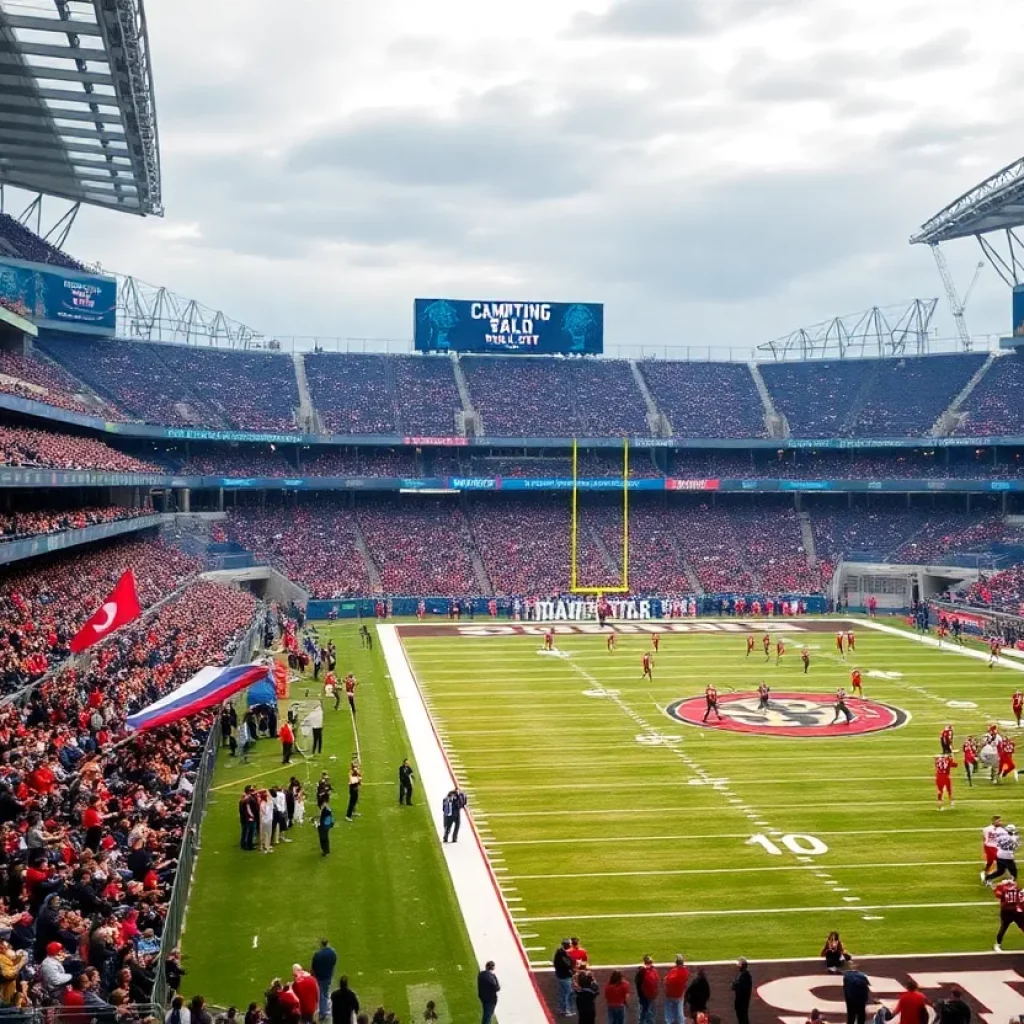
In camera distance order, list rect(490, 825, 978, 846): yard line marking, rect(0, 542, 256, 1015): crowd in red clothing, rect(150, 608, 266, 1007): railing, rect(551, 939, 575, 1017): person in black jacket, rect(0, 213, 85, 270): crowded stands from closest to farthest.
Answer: rect(0, 542, 256, 1015): crowd in red clothing → rect(150, 608, 266, 1007): railing → rect(551, 939, 575, 1017): person in black jacket → rect(490, 825, 978, 846): yard line marking → rect(0, 213, 85, 270): crowded stands

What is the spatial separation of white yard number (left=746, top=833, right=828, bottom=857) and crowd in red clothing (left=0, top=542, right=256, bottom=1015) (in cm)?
843

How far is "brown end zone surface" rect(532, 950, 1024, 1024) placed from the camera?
1280 centimetres

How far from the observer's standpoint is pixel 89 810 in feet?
45.8

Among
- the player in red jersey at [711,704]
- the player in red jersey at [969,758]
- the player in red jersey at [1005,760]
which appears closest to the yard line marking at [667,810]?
the player in red jersey at [969,758]

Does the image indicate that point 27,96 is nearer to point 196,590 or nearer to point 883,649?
point 196,590

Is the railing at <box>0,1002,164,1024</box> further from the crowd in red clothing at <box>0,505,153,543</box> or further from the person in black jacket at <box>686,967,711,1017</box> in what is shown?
the crowd in red clothing at <box>0,505,153,543</box>

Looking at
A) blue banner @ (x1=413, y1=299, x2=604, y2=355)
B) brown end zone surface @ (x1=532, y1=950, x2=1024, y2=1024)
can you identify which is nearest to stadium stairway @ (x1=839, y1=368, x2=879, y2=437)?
blue banner @ (x1=413, y1=299, x2=604, y2=355)

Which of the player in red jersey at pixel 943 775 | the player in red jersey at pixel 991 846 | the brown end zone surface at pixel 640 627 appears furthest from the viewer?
the brown end zone surface at pixel 640 627

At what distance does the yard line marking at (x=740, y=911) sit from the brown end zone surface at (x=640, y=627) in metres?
28.6

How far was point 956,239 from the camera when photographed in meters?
59.0

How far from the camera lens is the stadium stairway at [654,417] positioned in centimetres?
6356

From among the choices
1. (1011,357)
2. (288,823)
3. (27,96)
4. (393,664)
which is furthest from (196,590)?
(1011,357)

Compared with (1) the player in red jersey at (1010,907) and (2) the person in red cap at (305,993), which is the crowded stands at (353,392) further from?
(2) the person in red cap at (305,993)

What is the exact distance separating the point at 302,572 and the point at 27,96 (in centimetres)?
2481
